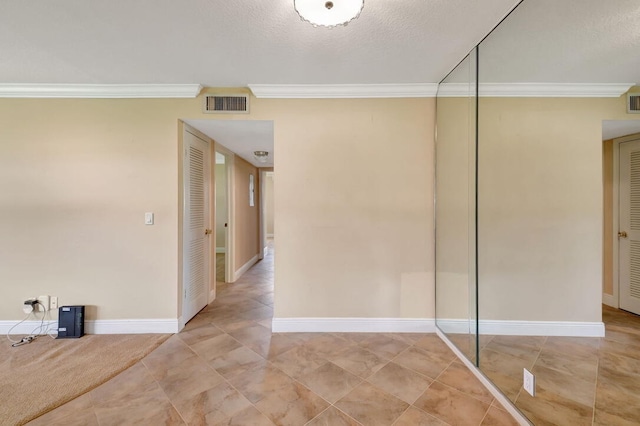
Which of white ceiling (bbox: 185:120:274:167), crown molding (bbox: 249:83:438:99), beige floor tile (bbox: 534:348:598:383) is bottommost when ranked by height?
beige floor tile (bbox: 534:348:598:383)

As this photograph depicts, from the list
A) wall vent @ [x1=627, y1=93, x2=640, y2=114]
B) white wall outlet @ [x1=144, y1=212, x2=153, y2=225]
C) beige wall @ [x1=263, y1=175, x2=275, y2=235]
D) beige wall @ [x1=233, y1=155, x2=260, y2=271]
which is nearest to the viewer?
wall vent @ [x1=627, y1=93, x2=640, y2=114]

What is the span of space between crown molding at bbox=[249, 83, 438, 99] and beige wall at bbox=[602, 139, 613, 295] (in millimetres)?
1599

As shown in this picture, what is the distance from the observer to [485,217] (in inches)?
67.7

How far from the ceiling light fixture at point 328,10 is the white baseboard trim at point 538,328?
1936 millimetres

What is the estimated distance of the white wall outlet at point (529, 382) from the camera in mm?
1337

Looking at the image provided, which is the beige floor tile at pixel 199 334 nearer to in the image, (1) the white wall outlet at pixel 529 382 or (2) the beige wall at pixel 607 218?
(1) the white wall outlet at pixel 529 382

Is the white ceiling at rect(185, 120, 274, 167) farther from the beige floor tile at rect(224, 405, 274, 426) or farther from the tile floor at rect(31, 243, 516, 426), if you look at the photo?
the beige floor tile at rect(224, 405, 274, 426)

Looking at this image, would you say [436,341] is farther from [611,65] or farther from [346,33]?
[346,33]

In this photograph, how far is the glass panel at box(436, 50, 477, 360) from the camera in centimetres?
185

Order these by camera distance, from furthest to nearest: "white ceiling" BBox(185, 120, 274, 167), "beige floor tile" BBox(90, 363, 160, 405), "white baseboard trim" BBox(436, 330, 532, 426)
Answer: "white ceiling" BBox(185, 120, 274, 167) < "beige floor tile" BBox(90, 363, 160, 405) < "white baseboard trim" BBox(436, 330, 532, 426)

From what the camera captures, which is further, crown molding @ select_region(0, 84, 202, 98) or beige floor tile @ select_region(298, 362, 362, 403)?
crown molding @ select_region(0, 84, 202, 98)

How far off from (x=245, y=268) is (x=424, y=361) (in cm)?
351

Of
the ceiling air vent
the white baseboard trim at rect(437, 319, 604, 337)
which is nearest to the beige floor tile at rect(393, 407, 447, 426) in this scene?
the white baseboard trim at rect(437, 319, 604, 337)

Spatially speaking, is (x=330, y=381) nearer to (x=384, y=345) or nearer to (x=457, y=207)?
(x=384, y=345)
